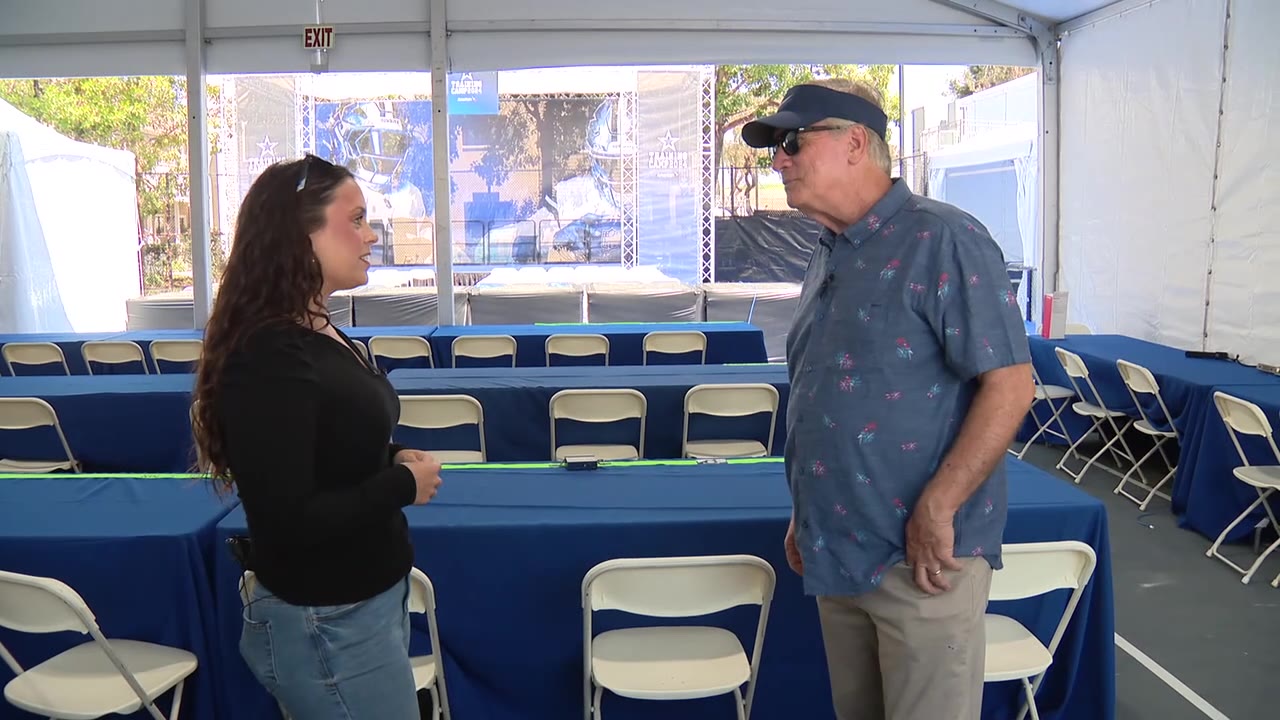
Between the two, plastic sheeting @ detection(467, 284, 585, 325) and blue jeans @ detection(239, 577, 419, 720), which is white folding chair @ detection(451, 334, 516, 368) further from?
blue jeans @ detection(239, 577, 419, 720)

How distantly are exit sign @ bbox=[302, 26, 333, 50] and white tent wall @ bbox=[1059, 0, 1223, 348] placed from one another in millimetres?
6035

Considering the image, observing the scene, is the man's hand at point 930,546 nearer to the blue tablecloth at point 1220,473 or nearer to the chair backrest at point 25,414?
the blue tablecloth at point 1220,473

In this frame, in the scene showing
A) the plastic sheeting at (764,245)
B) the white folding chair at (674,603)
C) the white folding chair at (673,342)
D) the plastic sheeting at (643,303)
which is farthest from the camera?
the plastic sheeting at (764,245)

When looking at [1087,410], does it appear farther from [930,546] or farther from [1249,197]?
[930,546]

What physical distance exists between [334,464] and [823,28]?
7198mm

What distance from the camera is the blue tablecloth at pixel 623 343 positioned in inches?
247

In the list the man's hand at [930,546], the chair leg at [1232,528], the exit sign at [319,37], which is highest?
the exit sign at [319,37]

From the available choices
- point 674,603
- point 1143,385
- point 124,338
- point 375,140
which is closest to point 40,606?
point 674,603

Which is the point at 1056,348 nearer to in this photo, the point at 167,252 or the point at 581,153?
the point at 581,153

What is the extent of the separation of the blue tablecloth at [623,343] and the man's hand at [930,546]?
484 centimetres

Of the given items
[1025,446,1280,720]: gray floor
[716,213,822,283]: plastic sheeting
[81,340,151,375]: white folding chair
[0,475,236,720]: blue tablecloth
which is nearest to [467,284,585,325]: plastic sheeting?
[81,340,151,375]: white folding chair

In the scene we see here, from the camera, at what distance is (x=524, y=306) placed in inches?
325

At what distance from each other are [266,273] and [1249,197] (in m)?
5.99

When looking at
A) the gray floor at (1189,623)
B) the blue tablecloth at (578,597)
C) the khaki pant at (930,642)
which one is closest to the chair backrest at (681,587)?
the blue tablecloth at (578,597)
